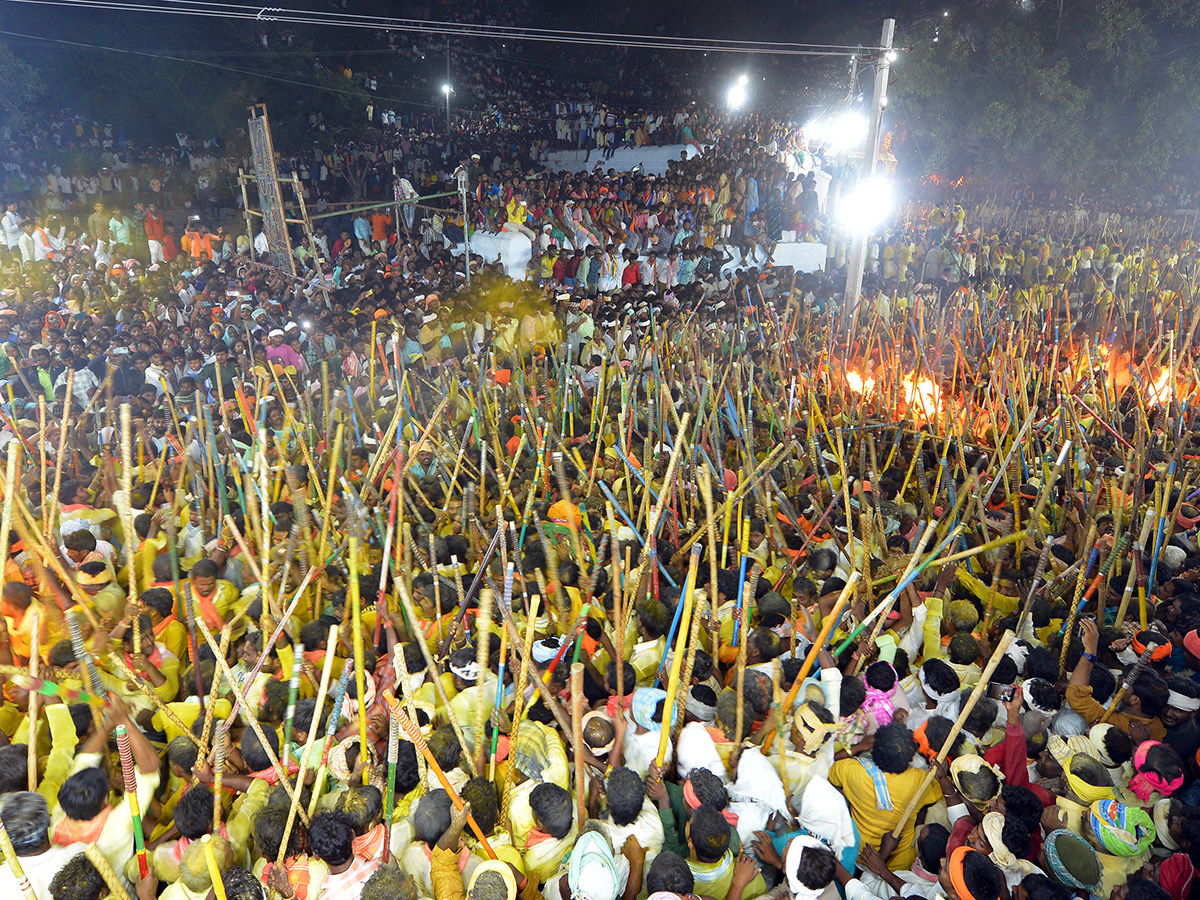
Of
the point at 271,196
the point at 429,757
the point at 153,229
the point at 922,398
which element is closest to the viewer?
the point at 429,757

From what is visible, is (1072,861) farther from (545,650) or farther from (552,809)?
(545,650)

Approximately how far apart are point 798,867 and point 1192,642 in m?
2.11

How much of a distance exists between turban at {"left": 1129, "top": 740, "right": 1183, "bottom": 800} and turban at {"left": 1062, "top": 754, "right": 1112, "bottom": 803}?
0.14m

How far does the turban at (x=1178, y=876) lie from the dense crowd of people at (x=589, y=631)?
1 centimetres

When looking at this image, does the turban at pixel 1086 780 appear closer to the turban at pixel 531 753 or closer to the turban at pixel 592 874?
the turban at pixel 592 874

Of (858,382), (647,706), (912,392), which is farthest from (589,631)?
(858,382)

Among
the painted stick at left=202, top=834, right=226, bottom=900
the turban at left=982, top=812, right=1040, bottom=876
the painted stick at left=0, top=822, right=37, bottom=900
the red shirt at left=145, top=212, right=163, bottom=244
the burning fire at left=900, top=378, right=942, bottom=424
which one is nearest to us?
the painted stick at left=0, top=822, right=37, bottom=900

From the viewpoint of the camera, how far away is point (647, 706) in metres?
3.12

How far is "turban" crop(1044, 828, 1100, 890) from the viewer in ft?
8.18

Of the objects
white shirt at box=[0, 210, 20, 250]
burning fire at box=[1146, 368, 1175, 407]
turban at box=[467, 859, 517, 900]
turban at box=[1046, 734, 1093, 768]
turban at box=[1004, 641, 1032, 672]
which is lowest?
turban at box=[467, 859, 517, 900]

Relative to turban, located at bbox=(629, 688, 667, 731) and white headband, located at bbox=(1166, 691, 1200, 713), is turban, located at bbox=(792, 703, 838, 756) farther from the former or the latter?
white headband, located at bbox=(1166, 691, 1200, 713)

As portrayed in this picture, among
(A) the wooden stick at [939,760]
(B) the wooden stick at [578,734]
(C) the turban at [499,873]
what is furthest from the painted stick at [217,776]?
(A) the wooden stick at [939,760]

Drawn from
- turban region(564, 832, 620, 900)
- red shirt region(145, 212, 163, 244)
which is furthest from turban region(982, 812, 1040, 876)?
red shirt region(145, 212, 163, 244)

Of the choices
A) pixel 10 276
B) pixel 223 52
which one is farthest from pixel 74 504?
pixel 223 52
